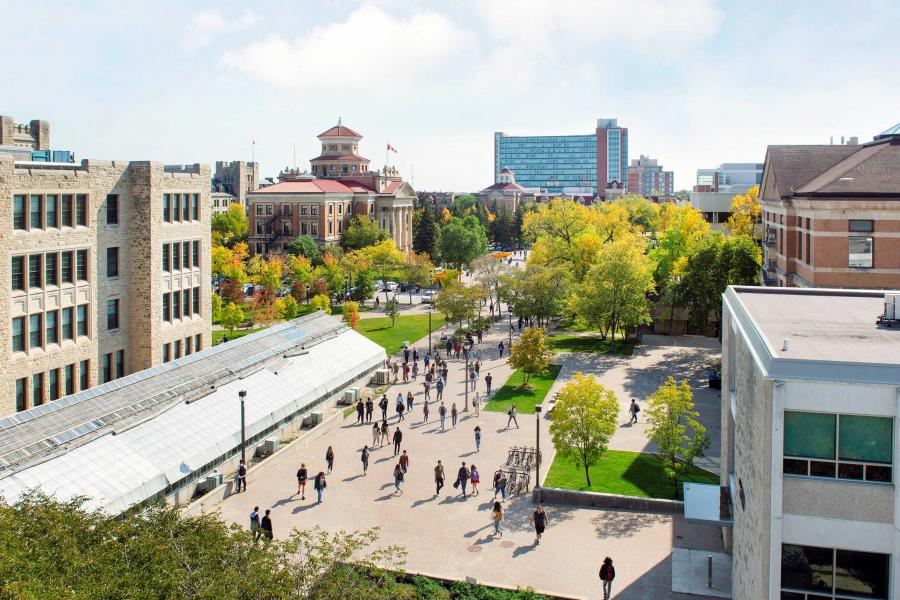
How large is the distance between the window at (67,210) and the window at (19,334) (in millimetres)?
4609

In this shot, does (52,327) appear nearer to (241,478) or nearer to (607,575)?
(241,478)

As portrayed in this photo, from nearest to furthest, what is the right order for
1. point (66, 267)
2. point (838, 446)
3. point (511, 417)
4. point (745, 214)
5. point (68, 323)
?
point (838, 446), point (66, 267), point (68, 323), point (511, 417), point (745, 214)

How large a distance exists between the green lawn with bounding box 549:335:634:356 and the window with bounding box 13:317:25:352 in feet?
109

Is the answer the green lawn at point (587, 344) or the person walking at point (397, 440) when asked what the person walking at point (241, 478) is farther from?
the green lawn at point (587, 344)

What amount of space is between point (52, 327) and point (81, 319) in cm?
187

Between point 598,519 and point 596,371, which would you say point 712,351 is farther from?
point 598,519

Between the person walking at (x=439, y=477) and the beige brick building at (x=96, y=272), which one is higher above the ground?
the beige brick building at (x=96, y=272)

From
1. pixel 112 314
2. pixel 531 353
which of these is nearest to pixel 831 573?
pixel 531 353

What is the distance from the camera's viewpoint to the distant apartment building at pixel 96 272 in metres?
31.0

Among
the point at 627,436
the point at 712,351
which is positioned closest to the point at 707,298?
the point at 712,351

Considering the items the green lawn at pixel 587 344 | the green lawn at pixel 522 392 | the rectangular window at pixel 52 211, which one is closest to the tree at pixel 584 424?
the green lawn at pixel 522 392

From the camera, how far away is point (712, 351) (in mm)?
52375

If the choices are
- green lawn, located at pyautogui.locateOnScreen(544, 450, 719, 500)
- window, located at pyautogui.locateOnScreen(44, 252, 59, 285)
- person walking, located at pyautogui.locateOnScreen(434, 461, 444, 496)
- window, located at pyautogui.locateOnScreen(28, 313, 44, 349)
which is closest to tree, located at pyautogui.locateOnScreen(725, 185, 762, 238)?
green lawn, located at pyautogui.locateOnScreen(544, 450, 719, 500)

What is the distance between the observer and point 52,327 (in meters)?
32.8
